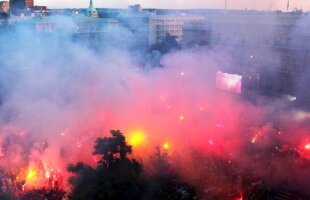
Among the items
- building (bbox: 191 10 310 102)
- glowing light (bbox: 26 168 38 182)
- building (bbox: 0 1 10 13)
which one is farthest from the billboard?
building (bbox: 0 1 10 13)

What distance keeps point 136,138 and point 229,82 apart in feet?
23.2

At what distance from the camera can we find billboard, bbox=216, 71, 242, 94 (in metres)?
16.2

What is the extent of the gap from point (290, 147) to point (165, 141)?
3.88 meters

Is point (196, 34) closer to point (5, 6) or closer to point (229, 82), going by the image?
point (229, 82)

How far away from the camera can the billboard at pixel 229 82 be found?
16172mm

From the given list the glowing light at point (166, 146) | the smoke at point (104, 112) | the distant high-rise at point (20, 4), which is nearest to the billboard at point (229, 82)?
the smoke at point (104, 112)

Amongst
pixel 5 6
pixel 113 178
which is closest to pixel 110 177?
pixel 113 178

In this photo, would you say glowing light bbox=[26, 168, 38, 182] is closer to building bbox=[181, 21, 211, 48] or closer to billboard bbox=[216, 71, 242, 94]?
billboard bbox=[216, 71, 242, 94]

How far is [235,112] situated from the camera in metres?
13.4

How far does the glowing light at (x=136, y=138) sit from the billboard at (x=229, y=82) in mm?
6690

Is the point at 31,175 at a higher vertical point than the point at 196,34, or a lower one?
lower

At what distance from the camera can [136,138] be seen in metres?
11.0

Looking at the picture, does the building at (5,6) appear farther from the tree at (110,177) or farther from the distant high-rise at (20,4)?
the tree at (110,177)

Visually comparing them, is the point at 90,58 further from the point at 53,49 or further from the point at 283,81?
the point at 283,81
